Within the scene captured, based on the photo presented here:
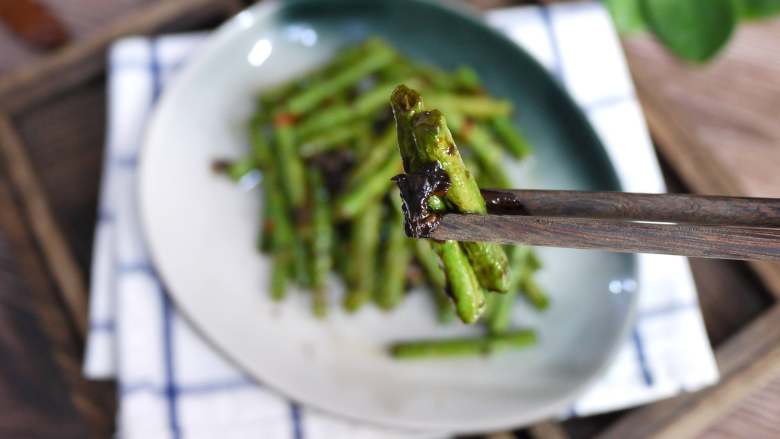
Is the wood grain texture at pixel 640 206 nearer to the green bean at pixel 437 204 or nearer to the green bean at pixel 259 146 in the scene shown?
the green bean at pixel 437 204

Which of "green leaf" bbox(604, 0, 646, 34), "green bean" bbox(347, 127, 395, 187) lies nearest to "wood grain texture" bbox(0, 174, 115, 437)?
"green bean" bbox(347, 127, 395, 187)

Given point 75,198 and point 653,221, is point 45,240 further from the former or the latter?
point 653,221

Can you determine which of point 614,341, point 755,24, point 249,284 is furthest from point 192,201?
point 755,24

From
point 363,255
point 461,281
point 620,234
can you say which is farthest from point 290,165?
point 620,234

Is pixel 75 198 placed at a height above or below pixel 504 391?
above

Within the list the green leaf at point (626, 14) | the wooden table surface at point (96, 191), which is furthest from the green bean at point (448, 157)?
the green leaf at point (626, 14)

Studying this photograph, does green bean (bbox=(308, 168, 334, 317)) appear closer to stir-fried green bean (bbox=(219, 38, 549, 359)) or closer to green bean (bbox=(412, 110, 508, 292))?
stir-fried green bean (bbox=(219, 38, 549, 359))
